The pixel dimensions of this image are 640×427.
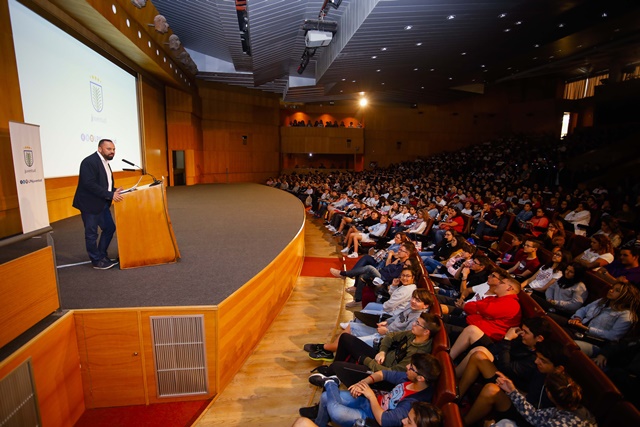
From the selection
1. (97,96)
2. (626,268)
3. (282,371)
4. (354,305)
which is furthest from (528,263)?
(97,96)

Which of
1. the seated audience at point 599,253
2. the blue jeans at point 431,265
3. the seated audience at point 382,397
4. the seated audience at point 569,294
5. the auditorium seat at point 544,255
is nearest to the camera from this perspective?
the seated audience at point 382,397

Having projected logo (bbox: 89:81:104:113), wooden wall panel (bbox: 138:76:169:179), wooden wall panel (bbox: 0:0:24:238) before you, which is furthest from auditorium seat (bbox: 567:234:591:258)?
wooden wall panel (bbox: 138:76:169:179)

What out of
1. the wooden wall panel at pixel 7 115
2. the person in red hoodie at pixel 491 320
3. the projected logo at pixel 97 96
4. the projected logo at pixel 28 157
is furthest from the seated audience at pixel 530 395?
the projected logo at pixel 97 96

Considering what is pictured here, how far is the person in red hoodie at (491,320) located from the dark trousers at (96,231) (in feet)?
10.4

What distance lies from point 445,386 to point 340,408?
0.65 metres

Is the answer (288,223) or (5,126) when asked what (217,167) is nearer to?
(288,223)

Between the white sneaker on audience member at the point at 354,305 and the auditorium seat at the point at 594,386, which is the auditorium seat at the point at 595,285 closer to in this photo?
the auditorium seat at the point at 594,386

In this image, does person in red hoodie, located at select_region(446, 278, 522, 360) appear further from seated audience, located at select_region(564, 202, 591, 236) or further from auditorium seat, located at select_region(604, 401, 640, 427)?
seated audience, located at select_region(564, 202, 591, 236)

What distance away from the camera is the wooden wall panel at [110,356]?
235 cm

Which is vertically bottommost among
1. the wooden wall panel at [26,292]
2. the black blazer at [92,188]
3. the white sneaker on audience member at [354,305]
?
the white sneaker on audience member at [354,305]

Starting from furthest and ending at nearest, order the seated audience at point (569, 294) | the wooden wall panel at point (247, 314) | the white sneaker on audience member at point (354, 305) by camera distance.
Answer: the white sneaker on audience member at point (354, 305) → the seated audience at point (569, 294) → the wooden wall panel at point (247, 314)

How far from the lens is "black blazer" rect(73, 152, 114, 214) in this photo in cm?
300

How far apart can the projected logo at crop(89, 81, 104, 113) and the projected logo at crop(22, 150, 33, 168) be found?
364 cm

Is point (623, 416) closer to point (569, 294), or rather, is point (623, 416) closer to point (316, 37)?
point (569, 294)
